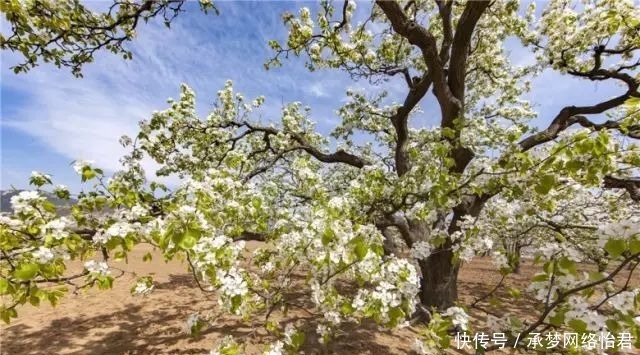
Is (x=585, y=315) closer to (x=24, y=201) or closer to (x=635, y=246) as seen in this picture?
(x=635, y=246)

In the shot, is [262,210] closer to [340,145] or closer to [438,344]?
[438,344]

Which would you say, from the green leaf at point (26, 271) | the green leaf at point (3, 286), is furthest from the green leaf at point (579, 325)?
the green leaf at point (3, 286)

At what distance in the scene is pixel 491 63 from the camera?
11.2m

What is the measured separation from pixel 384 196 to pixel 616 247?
4.66m

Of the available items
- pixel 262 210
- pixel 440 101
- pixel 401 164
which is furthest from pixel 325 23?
pixel 262 210

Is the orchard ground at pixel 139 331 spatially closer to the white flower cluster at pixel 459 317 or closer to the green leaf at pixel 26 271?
the white flower cluster at pixel 459 317

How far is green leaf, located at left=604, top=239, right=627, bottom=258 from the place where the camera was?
2.35 metres

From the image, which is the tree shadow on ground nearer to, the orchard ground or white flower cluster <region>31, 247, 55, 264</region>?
the orchard ground

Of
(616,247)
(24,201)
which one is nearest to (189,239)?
(24,201)

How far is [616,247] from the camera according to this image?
237cm

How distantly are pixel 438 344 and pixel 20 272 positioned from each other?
3.56 meters

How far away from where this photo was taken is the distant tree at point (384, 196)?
9.28ft

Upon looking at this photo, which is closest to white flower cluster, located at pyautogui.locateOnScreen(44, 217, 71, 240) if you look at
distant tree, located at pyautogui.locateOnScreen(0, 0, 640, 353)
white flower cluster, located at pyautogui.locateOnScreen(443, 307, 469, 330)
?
distant tree, located at pyautogui.locateOnScreen(0, 0, 640, 353)

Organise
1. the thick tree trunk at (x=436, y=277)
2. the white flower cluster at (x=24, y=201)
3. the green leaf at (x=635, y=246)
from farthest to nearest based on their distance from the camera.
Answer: the thick tree trunk at (x=436, y=277)
the white flower cluster at (x=24, y=201)
the green leaf at (x=635, y=246)
